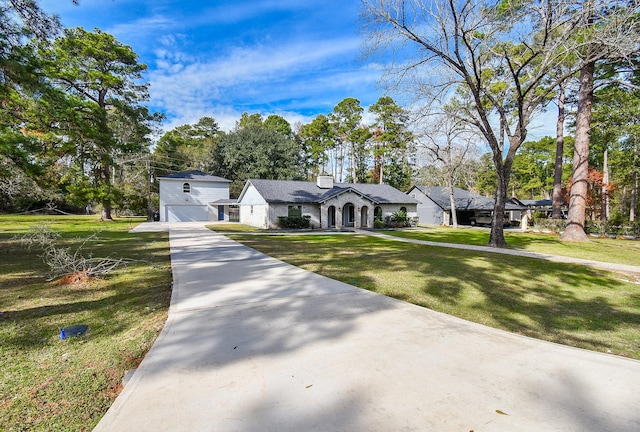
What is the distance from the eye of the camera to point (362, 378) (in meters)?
2.83

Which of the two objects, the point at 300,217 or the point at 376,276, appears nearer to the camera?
the point at 376,276

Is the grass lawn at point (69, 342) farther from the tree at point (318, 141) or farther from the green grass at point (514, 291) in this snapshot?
the tree at point (318, 141)

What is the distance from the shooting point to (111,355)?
11.3 ft

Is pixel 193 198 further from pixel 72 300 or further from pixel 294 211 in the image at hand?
pixel 72 300

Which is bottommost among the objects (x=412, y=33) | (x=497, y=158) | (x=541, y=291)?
(x=541, y=291)

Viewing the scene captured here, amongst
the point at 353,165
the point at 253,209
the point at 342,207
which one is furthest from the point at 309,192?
the point at 353,165

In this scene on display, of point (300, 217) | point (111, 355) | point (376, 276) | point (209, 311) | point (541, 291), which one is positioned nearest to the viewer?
point (111, 355)

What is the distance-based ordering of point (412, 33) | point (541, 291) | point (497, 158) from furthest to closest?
point (497, 158) → point (412, 33) → point (541, 291)

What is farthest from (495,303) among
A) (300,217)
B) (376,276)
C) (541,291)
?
(300,217)

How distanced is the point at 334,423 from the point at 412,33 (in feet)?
43.9

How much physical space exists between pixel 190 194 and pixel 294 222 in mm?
15064

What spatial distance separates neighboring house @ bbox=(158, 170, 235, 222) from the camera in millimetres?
31953

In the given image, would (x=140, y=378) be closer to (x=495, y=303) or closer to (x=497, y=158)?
(x=495, y=303)

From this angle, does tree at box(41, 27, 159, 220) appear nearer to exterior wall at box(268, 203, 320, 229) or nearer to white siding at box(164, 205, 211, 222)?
white siding at box(164, 205, 211, 222)
